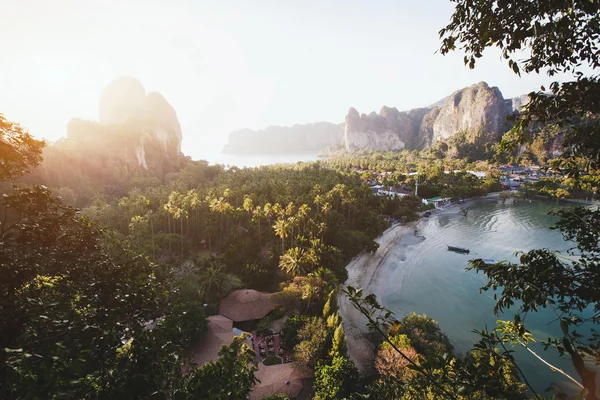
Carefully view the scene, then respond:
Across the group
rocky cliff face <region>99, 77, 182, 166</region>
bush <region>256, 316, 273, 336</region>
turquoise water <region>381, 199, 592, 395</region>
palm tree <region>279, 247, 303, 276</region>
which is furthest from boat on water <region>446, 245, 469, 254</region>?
rocky cliff face <region>99, 77, 182, 166</region>

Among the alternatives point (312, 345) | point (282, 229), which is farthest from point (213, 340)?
point (282, 229)

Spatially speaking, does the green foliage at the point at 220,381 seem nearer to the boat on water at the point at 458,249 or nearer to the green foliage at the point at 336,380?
the green foliage at the point at 336,380

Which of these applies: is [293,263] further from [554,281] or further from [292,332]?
[554,281]

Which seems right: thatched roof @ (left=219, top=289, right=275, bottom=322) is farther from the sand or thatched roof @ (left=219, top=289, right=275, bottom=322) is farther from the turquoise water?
the turquoise water

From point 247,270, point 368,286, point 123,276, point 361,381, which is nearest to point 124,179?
point 247,270

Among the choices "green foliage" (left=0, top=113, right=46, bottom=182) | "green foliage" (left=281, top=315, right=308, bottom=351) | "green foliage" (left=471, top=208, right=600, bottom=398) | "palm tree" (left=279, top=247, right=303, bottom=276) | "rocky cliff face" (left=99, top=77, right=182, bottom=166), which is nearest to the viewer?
"green foliage" (left=471, top=208, right=600, bottom=398)

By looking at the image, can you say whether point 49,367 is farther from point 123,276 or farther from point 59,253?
point 59,253

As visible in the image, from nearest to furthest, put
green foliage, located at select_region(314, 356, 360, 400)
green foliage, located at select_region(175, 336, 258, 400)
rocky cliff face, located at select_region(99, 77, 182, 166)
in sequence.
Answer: green foliage, located at select_region(175, 336, 258, 400), green foliage, located at select_region(314, 356, 360, 400), rocky cliff face, located at select_region(99, 77, 182, 166)
